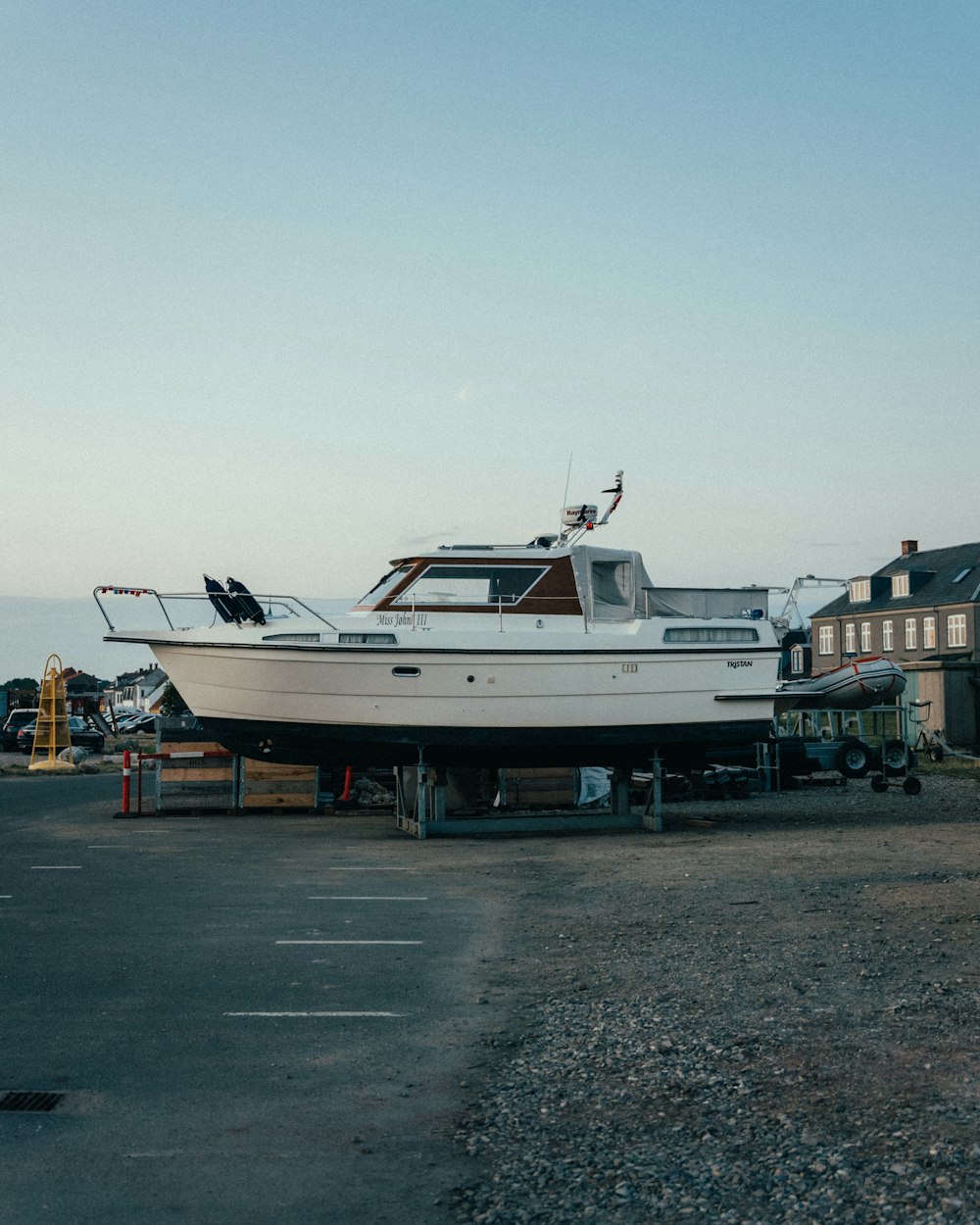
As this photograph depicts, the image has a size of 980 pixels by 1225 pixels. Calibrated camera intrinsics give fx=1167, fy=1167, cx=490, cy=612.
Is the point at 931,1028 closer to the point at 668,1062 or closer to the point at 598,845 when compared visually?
the point at 668,1062

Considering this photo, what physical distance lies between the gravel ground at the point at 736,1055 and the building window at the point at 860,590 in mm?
45671

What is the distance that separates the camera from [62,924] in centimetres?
949

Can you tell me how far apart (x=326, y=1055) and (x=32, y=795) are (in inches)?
786

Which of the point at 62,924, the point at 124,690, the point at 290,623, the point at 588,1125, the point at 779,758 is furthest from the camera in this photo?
the point at 124,690

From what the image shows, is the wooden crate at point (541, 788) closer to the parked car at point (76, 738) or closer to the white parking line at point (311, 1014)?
the white parking line at point (311, 1014)

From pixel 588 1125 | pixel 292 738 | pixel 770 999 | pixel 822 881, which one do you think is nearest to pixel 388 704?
pixel 292 738

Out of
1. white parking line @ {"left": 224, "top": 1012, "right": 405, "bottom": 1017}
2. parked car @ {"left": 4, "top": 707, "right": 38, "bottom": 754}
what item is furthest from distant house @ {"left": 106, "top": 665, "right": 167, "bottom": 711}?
white parking line @ {"left": 224, "top": 1012, "right": 405, "bottom": 1017}

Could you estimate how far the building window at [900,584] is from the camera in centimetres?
5278

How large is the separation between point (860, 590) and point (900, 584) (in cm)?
286

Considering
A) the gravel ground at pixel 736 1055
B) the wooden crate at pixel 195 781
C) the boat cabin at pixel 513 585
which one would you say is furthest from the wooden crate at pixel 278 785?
the gravel ground at pixel 736 1055

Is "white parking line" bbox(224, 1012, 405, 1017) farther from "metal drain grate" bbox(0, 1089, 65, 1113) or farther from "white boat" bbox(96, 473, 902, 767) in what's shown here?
"white boat" bbox(96, 473, 902, 767)

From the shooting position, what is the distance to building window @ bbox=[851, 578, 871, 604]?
182ft

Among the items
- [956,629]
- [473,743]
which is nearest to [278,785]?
[473,743]

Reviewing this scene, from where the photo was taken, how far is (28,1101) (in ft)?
16.9
